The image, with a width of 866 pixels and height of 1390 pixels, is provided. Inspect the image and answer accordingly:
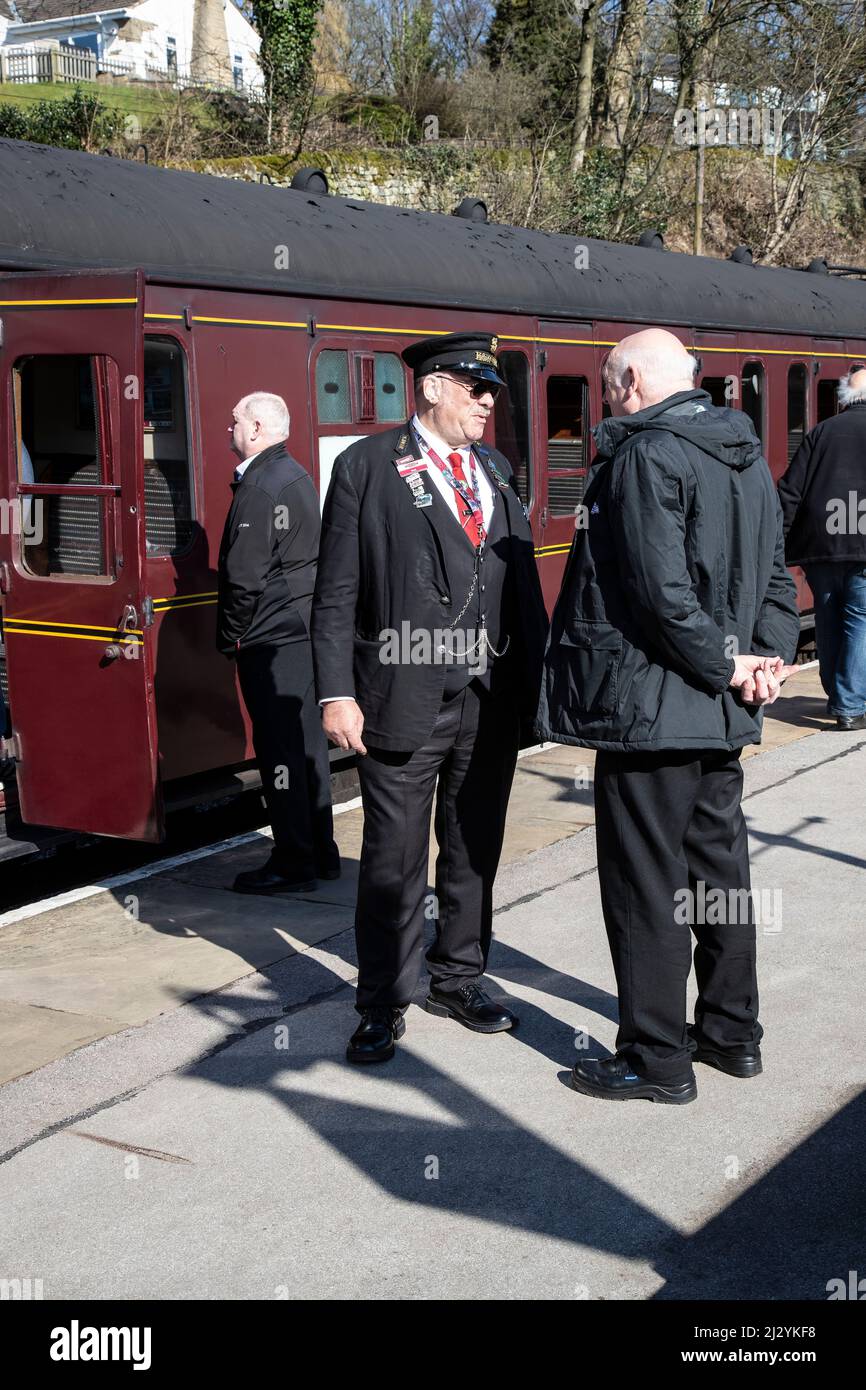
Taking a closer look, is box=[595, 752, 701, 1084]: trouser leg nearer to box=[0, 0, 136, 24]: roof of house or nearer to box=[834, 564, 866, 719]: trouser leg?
box=[834, 564, 866, 719]: trouser leg

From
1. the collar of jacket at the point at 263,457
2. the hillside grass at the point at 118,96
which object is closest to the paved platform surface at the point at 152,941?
the collar of jacket at the point at 263,457

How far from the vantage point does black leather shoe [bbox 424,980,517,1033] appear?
15.4 ft

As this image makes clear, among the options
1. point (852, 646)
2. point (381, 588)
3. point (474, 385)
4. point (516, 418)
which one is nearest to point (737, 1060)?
point (381, 588)

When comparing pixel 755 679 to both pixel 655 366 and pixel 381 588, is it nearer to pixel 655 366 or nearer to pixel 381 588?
pixel 655 366

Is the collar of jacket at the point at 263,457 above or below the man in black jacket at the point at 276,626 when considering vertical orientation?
above

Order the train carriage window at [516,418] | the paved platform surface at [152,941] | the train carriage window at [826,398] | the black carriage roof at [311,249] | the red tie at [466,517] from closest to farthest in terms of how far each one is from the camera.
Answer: the red tie at [466,517] < the paved platform surface at [152,941] < the black carriage roof at [311,249] < the train carriage window at [516,418] < the train carriage window at [826,398]

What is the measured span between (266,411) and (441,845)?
232 centimetres

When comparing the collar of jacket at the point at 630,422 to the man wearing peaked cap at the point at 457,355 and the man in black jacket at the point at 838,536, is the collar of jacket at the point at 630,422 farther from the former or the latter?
the man in black jacket at the point at 838,536

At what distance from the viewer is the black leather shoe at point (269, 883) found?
6.22 metres

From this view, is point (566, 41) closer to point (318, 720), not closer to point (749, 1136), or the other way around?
point (318, 720)

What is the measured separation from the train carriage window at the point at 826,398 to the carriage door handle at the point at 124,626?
8.60 metres

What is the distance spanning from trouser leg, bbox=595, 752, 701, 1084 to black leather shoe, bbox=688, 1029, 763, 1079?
0.20 metres

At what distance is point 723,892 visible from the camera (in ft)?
13.7

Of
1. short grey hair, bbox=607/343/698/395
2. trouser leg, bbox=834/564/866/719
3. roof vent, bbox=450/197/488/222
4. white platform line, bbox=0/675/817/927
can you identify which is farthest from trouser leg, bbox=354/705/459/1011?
roof vent, bbox=450/197/488/222
